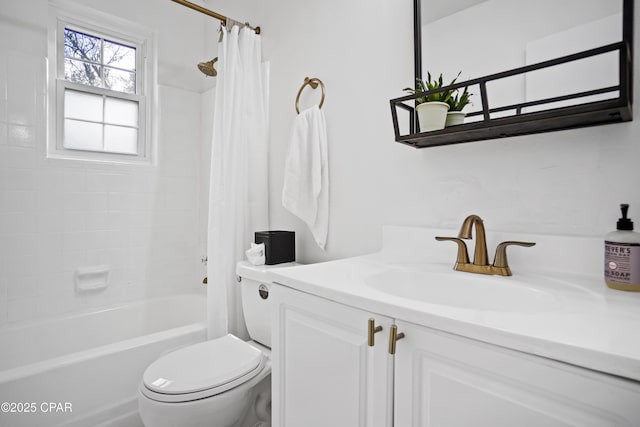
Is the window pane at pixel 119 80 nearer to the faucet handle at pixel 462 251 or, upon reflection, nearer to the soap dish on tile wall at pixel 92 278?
the soap dish on tile wall at pixel 92 278

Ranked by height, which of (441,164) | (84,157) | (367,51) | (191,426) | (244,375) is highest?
(367,51)

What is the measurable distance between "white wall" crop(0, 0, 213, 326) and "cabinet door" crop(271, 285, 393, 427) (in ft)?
5.80

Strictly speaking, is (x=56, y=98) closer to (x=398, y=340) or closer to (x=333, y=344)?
(x=333, y=344)

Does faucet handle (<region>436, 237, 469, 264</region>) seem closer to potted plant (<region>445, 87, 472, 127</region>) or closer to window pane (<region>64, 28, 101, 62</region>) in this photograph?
potted plant (<region>445, 87, 472, 127</region>)

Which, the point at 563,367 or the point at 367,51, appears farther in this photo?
the point at 367,51

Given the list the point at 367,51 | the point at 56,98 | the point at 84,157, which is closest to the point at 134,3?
the point at 56,98

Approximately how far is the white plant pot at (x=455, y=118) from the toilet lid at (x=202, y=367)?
3.70 ft

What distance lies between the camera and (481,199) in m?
1.08

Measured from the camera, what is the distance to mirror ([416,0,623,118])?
843 millimetres

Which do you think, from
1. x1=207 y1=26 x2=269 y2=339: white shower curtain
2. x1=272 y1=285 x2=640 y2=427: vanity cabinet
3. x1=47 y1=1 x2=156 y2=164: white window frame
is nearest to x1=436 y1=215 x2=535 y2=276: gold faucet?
x1=272 y1=285 x2=640 y2=427: vanity cabinet

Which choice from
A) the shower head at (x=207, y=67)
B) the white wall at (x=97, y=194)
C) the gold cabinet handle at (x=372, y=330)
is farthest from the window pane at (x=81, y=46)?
the gold cabinet handle at (x=372, y=330)

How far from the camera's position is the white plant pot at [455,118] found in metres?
1.03

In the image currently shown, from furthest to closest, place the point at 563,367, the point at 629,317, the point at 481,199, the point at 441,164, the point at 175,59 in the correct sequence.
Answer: the point at 175,59
the point at 441,164
the point at 481,199
the point at 629,317
the point at 563,367

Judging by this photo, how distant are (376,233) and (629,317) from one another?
869 mm
